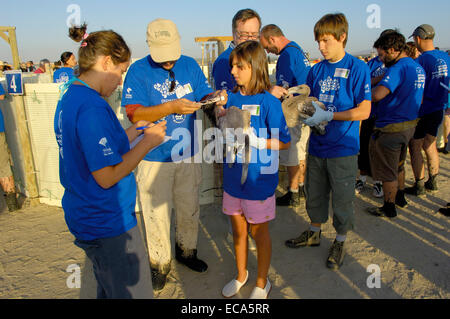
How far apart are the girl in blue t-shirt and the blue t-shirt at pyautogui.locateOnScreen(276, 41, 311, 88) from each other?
1610 mm

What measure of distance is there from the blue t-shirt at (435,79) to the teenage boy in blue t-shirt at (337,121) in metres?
2.72

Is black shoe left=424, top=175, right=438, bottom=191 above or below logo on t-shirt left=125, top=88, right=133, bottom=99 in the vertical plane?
below

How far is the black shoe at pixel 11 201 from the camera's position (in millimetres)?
4785

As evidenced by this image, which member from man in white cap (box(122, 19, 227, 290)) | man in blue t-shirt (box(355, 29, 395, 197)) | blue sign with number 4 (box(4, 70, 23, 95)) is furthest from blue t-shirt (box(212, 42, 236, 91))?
blue sign with number 4 (box(4, 70, 23, 95))

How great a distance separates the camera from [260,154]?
2510 millimetres

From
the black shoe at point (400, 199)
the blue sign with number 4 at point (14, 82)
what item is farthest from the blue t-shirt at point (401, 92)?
the blue sign with number 4 at point (14, 82)

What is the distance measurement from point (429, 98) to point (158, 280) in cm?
484

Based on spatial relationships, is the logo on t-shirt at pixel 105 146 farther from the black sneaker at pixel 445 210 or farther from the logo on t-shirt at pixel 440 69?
the logo on t-shirt at pixel 440 69

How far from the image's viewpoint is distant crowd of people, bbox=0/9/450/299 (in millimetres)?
1648

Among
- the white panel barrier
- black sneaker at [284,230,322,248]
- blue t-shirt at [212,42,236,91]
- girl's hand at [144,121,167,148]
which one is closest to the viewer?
girl's hand at [144,121,167,148]

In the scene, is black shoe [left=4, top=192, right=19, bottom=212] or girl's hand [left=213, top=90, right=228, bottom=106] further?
black shoe [left=4, top=192, right=19, bottom=212]

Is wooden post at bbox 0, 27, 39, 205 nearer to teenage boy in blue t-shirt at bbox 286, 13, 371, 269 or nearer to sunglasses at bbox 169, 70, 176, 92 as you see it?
sunglasses at bbox 169, 70, 176, 92

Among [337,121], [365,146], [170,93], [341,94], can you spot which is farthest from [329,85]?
[365,146]
